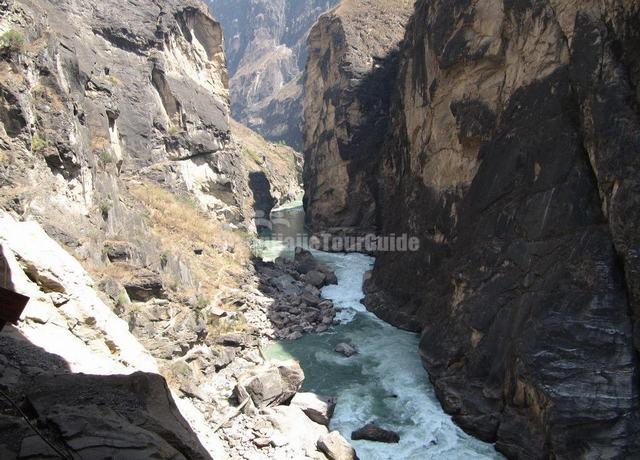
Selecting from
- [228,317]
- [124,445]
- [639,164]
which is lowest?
[228,317]

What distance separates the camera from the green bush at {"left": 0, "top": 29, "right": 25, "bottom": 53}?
16.0 meters

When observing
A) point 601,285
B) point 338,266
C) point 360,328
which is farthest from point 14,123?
point 338,266

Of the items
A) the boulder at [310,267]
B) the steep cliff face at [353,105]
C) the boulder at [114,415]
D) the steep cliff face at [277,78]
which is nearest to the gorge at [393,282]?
the boulder at [114,415]

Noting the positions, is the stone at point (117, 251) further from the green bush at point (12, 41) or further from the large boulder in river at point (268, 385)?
A: the green bush at point (12, 41)

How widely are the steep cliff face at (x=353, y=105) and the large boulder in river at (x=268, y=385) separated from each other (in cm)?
2491

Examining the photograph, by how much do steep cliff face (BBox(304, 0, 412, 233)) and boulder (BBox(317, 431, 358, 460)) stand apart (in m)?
27.5

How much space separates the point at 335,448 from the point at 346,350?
25.8 ft

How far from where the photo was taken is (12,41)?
53.5 feet

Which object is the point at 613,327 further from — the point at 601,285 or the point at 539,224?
the point at 539,224

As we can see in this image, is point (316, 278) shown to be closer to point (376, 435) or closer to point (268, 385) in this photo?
point (268, 385)

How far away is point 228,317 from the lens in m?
22.1

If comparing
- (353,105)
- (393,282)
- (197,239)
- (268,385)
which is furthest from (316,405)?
(353,105)

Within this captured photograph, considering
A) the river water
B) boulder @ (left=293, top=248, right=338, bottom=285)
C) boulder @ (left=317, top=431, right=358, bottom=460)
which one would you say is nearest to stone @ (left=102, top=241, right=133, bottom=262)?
the river water

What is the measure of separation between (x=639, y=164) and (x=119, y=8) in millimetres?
36672
